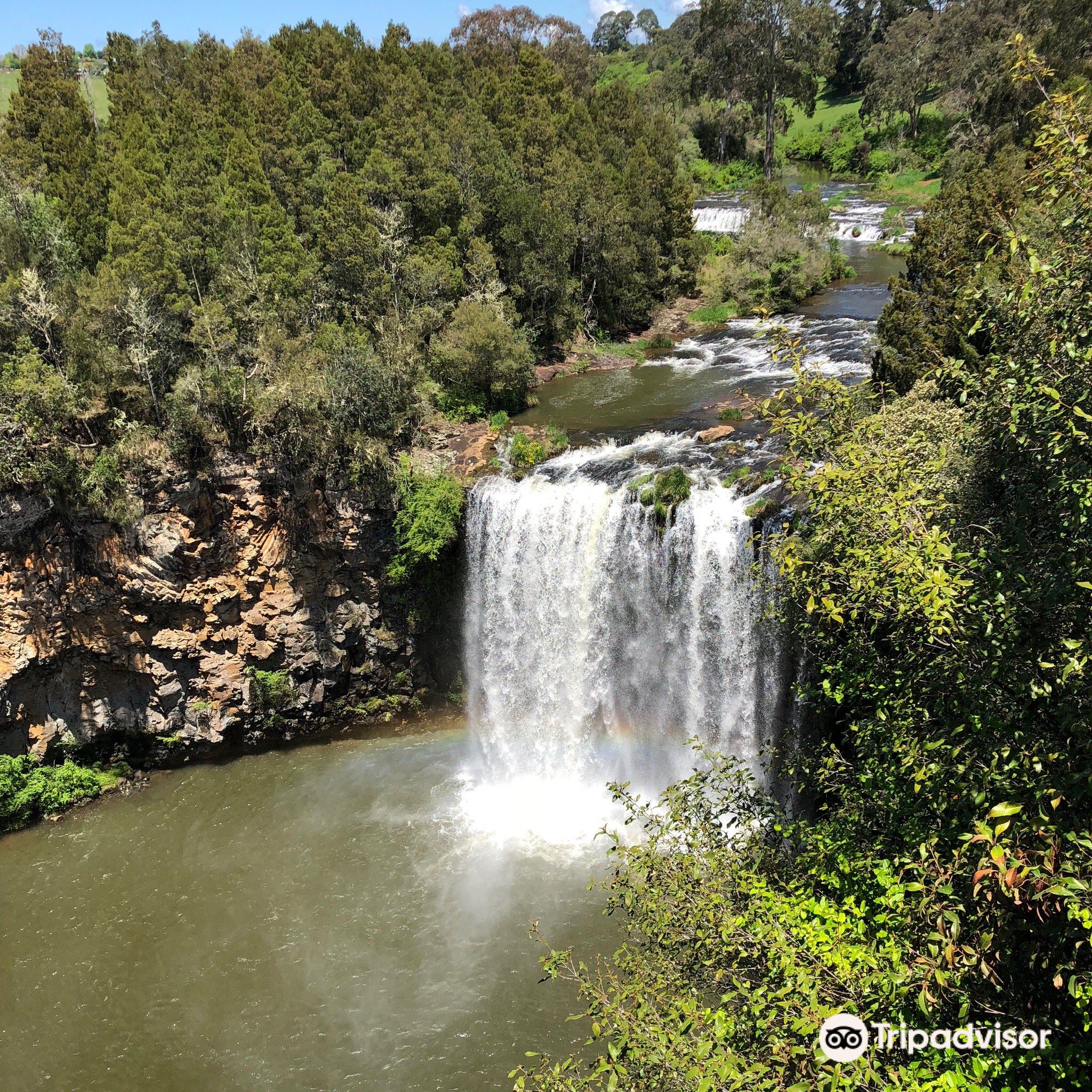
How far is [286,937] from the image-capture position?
53.7 feet

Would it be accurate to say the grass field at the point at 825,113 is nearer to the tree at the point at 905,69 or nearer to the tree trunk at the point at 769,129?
the tree at the point at 905,69

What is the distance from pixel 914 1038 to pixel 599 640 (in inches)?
551

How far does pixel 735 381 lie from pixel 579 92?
46.4 m

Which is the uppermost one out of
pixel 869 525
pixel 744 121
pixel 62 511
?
pixel 744 121

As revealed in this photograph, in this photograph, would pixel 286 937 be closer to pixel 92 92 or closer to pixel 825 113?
pixel 92 92

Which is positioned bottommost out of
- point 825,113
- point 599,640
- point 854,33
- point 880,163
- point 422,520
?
point 599,640

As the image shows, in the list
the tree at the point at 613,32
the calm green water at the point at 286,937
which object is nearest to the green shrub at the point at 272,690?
the calm green water at the point at 286,937

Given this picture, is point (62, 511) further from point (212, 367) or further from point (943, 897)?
point (943, 897)

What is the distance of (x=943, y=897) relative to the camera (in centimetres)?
658

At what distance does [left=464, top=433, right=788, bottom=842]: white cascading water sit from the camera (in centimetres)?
1788

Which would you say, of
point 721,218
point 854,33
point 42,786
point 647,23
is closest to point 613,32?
point 647,23

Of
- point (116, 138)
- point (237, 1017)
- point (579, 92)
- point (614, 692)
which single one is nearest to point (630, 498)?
point (614, 692)

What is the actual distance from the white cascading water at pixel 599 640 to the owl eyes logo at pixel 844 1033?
1148 centimetres

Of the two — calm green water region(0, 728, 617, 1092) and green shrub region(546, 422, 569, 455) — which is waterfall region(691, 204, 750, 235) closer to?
green shrub region(546, 422, 569, 455)
